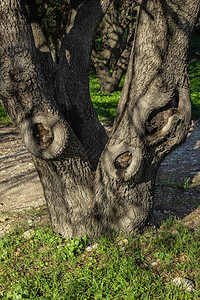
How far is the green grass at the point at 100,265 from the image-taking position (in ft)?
8.69

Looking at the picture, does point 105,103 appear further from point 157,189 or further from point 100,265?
point 100,265

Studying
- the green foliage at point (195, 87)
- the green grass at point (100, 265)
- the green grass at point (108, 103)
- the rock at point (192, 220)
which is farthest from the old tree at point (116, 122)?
the green foliage at point (195, 87)

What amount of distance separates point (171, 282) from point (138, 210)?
29.3 inches

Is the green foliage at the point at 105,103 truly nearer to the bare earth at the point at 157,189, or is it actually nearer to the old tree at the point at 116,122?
the bare earth at the point at 157,189

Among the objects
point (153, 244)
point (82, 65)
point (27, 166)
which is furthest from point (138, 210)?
point (27, 166)

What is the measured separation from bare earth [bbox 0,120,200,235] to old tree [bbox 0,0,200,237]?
0.63 meters

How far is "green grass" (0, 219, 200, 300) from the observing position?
2648mm

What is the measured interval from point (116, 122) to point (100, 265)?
1325 mm

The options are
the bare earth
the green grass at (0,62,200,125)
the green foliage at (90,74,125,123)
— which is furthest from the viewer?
the green foliage at (90,74,125,123)

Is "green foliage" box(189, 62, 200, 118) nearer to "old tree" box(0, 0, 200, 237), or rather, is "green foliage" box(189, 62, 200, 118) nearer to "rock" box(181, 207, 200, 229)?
"rock" box(181, 207, 200, 229)

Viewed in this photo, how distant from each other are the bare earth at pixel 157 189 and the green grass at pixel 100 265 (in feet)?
1.32

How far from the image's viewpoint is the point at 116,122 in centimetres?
300

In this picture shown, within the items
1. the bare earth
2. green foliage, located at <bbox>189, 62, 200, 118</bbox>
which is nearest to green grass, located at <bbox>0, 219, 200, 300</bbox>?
the bare earth

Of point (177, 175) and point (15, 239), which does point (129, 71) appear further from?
point (177, 175)
